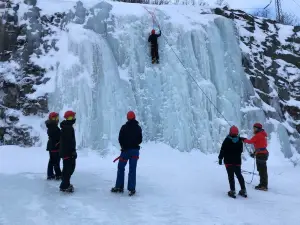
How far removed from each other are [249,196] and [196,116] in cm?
462

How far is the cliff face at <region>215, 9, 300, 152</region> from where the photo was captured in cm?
1318

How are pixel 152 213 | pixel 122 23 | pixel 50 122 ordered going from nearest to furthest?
pixel 152 213 < pixel 50 122 < pixel 122 23

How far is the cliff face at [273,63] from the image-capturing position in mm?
13180

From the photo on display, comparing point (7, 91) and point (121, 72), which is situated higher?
point (121, 72)

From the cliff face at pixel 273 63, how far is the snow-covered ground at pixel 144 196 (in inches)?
137

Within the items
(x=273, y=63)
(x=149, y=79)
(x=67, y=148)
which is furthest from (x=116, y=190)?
(x=273, y=63)

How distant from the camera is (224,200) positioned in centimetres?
669

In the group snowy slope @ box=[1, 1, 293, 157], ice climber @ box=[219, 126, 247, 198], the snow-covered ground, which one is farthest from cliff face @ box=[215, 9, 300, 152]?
ice climber @ box=[219, 126, 247, 198]

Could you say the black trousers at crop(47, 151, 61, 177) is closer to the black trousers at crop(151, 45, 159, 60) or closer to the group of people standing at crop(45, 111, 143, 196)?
the group of people standing at crop(45, 111, 143, 196)

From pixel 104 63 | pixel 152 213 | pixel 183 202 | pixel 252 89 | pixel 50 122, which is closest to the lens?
pixel 152 213

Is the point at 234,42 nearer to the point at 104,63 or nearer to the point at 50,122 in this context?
the point at 104,63

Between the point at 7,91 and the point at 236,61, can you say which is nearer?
the point at 7,91

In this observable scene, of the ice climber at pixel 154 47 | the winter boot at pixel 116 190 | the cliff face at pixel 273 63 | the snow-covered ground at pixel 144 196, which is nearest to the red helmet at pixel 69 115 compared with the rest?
the snow-covered ground at pixel 144 196

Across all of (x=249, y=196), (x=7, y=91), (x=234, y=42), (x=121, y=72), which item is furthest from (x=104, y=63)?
(x=249, y=196)
